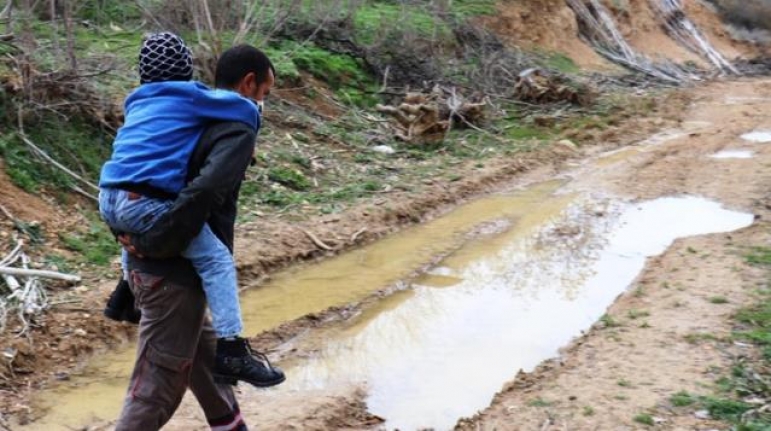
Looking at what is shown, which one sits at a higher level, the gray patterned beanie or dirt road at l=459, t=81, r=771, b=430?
the gray patterned beanie

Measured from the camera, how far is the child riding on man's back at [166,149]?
2871mm

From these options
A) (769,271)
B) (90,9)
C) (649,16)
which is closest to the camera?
(769,271)

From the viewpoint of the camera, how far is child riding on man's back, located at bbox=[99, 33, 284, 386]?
2.87 m

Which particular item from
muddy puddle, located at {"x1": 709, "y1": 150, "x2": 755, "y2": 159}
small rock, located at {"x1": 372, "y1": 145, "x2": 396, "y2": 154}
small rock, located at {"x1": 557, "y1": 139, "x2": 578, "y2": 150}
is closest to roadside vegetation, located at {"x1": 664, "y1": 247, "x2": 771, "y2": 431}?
small rock, located at {"x1": 372, "y1": 145, "x2": 396, "y2": 154}

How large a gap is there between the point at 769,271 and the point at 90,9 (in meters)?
10.4

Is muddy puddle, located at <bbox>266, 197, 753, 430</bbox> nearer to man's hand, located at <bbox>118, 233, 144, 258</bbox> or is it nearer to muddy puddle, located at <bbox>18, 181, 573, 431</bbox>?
muddy puddle, located at <bbox>18, 181, 573, 431</bbox>

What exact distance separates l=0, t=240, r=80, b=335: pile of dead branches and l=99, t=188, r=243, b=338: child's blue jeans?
2.84m

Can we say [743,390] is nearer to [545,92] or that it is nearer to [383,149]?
[383,149]

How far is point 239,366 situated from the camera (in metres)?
3.09

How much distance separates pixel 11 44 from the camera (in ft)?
26.4

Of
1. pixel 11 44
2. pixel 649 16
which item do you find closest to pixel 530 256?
pixel 11 44

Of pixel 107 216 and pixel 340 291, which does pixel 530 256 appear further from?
pixel 107 216

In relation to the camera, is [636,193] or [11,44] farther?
[636,193]

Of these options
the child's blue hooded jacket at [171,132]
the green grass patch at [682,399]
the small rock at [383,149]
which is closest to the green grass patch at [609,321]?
the green grass patch at [682,399]
